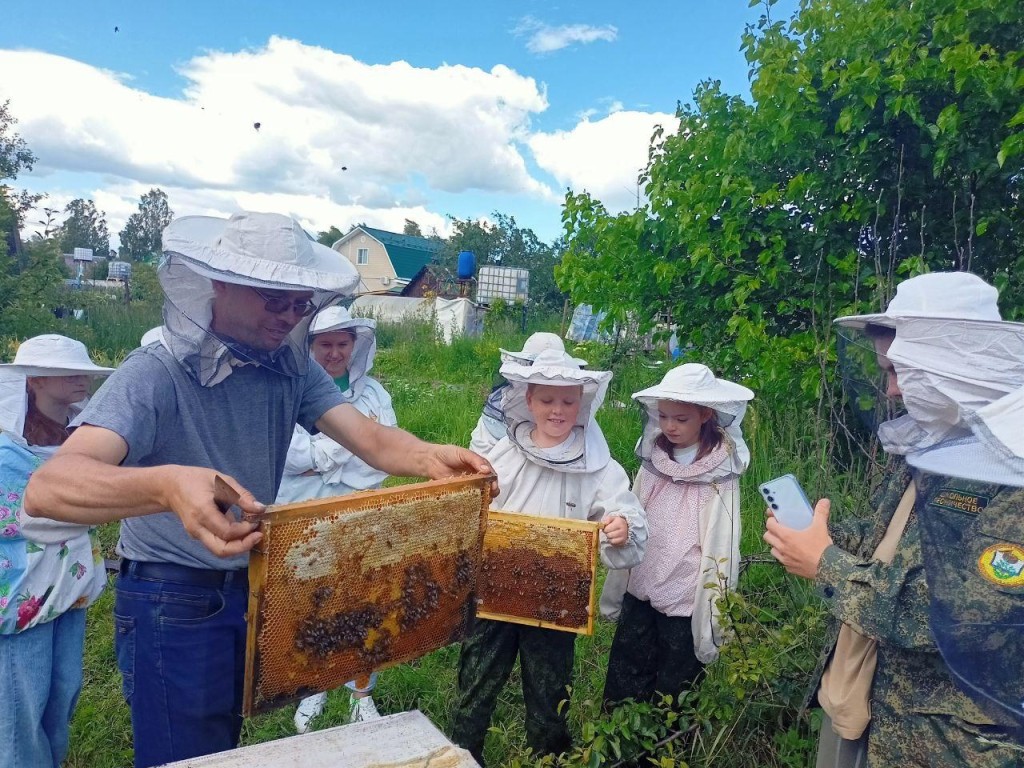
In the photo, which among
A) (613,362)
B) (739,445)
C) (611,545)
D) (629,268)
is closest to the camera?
(611,545)

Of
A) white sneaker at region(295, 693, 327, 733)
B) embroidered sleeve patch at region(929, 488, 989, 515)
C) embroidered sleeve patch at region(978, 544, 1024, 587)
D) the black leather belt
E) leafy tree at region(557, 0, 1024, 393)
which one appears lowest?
white sneaker at region(295, 693, 327, 733)

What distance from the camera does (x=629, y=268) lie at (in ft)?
18.9

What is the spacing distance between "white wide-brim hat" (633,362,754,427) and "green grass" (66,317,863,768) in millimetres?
890

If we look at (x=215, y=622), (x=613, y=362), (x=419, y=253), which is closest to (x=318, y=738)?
(x=215, y=622)

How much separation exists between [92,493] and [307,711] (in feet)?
8.25

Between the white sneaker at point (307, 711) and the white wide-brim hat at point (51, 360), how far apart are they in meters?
1.97

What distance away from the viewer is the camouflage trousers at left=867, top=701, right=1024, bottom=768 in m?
1.58

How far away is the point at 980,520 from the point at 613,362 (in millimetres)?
6426

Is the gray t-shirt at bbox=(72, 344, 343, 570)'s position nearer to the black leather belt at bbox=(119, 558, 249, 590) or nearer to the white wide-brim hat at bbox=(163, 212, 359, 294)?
the black leather belt at bbox=(119, 558, 249, 590)

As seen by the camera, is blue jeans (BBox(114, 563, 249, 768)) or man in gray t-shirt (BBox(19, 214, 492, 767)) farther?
blue jeans (BBox(114, 563, 249, 768))

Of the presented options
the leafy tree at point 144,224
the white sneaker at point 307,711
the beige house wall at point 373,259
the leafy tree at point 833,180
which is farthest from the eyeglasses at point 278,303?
the leafy tree at point 144,224

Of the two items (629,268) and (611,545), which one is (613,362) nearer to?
(629,268)

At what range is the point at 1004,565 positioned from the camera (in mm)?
1318

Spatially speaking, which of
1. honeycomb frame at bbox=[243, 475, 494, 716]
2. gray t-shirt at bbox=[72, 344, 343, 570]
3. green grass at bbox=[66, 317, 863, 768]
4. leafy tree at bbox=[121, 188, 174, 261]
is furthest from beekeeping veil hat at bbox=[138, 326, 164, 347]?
leafy tree at bbox=[121, 188, 174, 261]
